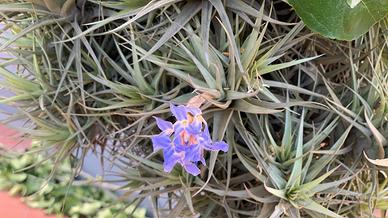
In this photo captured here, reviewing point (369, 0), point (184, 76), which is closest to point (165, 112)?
point (184, 76)

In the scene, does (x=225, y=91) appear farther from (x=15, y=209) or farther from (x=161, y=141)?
(x=15, y=209)

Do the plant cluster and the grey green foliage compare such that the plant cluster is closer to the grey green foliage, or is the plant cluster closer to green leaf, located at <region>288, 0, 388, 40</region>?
green leaf, located at <region>288, 0, 388, 40</region>

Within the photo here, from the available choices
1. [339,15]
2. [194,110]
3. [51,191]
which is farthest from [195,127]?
[51,191]

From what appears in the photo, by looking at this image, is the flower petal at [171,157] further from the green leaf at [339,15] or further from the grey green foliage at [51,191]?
the grey green foliage at [51,191]

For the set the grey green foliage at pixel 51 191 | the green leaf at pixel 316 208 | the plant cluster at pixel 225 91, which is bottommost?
the grey green foliage at pixel 51 191

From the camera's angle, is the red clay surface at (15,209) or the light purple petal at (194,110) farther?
the red clay surface at (15,209)

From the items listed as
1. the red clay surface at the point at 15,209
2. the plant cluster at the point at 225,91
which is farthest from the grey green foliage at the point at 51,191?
the plant cluster at the point at 225,91

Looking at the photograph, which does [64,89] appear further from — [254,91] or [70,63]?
[254,91]
